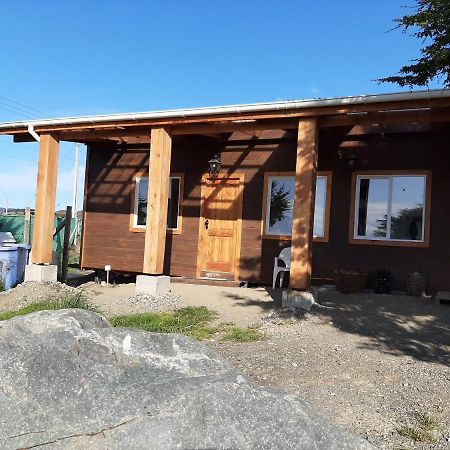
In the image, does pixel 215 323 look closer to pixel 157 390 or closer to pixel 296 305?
pixel 296 305

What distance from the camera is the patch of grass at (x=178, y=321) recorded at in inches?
270

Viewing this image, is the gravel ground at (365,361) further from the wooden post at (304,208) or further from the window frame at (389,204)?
the window frame at (389,204)

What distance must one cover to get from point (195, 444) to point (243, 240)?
800 cm

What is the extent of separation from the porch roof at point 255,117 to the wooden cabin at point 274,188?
0.02 metres

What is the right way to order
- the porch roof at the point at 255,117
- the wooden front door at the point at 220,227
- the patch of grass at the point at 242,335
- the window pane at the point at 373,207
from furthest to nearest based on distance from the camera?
the wooden front door at the point at 220,227 → the window pane at the point at 373,207 → the porch roof at the point at 255,117 → the patch of grass at the point at 242,335

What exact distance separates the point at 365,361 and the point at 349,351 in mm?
398

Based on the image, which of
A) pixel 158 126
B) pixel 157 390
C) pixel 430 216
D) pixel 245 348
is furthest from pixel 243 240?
pixel 157 390

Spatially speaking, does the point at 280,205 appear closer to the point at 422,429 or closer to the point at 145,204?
the point at 145,204

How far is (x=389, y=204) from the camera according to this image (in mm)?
9586

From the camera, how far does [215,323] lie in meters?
7.53

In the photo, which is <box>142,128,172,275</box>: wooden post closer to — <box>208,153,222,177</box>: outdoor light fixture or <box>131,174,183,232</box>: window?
<box>208,153,222,177</box>: outdoor light fixture

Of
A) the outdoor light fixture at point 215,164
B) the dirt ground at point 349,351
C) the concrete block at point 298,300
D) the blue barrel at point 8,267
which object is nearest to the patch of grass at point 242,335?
the dirt ground at point 349,351

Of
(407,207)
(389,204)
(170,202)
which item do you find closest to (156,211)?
(170,202)

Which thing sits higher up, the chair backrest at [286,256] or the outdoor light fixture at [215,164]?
the outdoor light fixture at [215,164]
